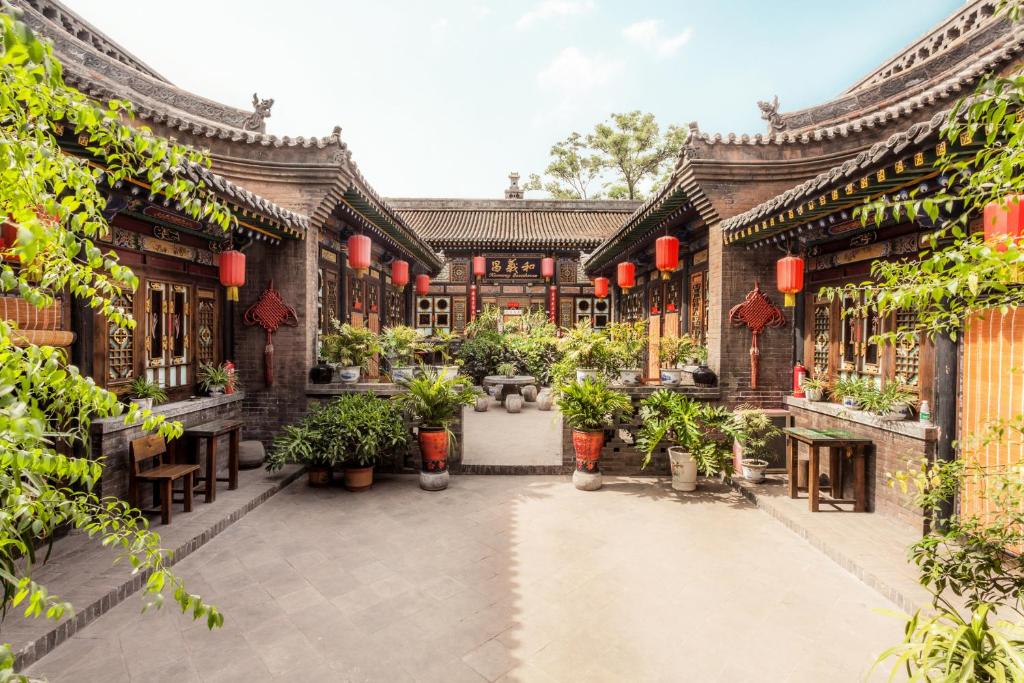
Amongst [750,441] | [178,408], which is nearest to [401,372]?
[178,408]

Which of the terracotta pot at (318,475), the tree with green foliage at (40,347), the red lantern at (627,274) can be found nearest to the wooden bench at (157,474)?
the terracotta pot at (318,475)

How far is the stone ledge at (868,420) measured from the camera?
171 inches

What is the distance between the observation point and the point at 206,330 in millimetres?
6473

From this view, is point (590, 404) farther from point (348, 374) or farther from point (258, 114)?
point (258, 114)

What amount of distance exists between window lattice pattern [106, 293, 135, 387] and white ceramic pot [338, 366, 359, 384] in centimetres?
240

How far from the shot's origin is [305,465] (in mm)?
6297

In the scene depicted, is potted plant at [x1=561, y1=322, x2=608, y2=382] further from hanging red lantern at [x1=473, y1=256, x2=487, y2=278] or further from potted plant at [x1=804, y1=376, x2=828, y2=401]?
hanging red lantern at [x1=473, y1=256, x2=487, y2=278]

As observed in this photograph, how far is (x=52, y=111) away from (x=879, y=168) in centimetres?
500

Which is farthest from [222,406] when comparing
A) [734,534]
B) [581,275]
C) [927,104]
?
[581,275]

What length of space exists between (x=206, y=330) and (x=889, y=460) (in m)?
7.84

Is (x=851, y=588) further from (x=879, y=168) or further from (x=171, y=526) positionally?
(x=171, y=526)

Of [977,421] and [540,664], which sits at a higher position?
[977,421]

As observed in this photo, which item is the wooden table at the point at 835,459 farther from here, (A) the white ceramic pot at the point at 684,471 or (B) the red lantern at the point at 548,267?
(B) the red lantern at the point at 548,267

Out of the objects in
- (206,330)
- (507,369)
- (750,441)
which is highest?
(206,330)
